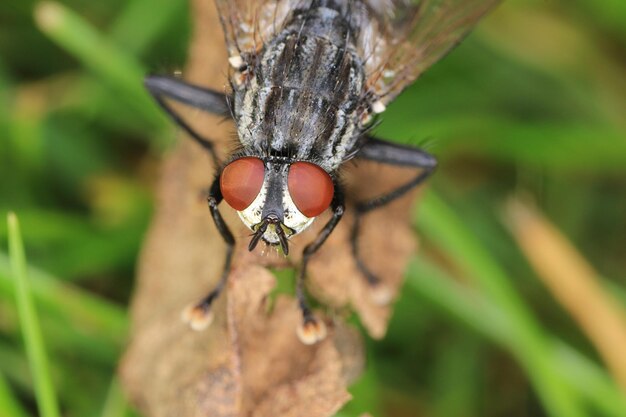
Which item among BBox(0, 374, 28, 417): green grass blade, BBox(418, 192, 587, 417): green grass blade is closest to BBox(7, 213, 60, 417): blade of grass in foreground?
BBox(0, 374, 28, 417): green grass blade

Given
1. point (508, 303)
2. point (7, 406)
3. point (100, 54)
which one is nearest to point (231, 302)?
point (7, 406)

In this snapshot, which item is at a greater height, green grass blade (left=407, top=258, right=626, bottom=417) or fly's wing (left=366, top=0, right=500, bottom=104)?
fly's wing (left=366, top=0, right=500, bottom=104)

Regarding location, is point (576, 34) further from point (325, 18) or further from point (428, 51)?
point (325, 18)

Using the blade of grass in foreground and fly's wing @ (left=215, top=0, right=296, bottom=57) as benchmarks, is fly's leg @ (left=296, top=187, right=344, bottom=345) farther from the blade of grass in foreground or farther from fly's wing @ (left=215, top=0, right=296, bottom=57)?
the blade of grass in foreground

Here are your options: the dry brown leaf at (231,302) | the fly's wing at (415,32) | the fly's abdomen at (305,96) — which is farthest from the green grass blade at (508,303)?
the fly's abdomen at (305,96)

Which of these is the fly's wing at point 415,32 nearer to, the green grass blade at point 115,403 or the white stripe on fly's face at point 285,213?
the white stripe on fly's face at point 285,213

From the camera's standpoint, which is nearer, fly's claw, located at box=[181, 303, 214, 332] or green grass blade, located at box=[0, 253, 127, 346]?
fly's claw, located at box=[181, 303, 214, 332]
